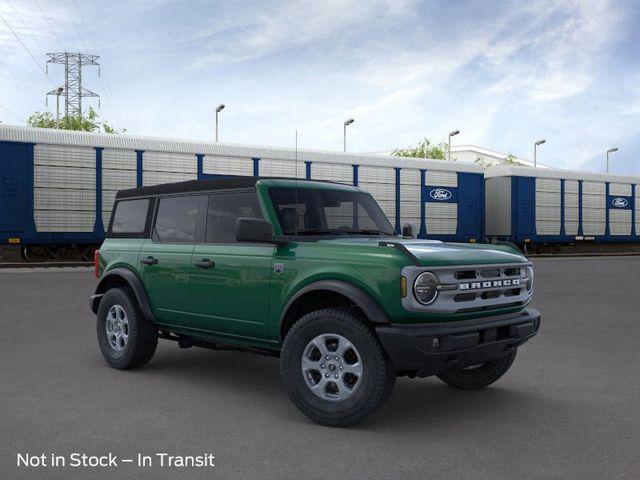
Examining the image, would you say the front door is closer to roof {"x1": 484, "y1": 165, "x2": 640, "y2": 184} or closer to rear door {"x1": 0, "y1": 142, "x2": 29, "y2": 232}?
rear door {"x1": 0, "y1": 142, "x2": 29, "y2": 232}

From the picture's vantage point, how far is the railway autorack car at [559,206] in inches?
1224

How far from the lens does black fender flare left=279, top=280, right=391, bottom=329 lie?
446 centimetres

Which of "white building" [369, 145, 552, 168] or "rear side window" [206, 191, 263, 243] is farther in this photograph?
"white building" [369, 145, 552, 168]

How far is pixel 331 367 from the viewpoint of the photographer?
185 inches

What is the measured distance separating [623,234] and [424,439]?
35613 mm

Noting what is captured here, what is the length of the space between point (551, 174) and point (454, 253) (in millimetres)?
29799

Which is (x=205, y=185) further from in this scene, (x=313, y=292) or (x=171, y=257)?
(x=313, y=292)

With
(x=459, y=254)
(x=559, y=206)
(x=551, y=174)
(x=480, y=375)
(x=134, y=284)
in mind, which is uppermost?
(x=551, y=174)

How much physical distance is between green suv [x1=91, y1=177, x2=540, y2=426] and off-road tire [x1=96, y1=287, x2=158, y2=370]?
16 millimetres

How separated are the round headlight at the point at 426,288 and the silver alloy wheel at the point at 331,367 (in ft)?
1.92

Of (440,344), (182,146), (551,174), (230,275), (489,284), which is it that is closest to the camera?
(440,344)

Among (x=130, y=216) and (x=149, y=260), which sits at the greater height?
(x=130, y=216)

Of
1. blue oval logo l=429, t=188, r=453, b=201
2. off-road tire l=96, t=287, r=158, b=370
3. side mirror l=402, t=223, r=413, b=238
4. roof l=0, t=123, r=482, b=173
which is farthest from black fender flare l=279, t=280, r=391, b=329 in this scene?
blue oval logo l=429, t=188, r=453, b=201

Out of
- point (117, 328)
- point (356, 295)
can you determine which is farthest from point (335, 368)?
point (117, 328)
